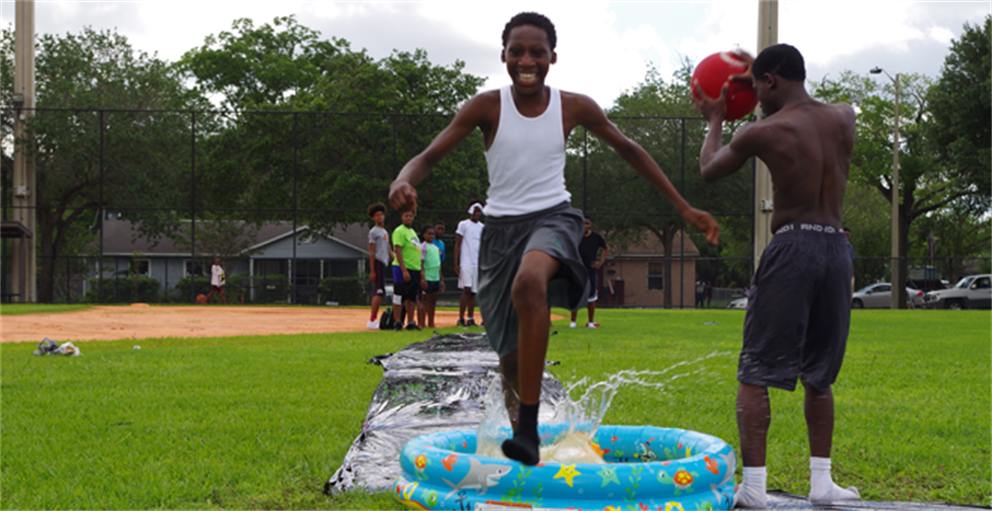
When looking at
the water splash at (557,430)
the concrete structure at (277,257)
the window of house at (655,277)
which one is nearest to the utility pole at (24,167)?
the concrete structure at (277,257)

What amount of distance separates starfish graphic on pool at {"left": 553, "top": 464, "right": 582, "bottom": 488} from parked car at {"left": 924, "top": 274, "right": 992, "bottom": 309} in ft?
120

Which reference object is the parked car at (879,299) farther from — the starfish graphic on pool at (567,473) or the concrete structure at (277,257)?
the starfish graphic on pool at (567,473)

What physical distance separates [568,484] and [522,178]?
4.08ft

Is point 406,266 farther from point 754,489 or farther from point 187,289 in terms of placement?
point 187,289

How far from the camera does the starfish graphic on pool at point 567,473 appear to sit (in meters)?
3.00

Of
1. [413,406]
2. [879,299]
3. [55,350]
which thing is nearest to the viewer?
Answer: [413,406]

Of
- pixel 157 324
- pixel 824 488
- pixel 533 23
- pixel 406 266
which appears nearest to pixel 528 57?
pixel 533 23

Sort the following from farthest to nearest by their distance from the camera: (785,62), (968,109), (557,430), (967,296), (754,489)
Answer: (967,296) → (968,109) → (557,430) → (785,62) → (754,489)

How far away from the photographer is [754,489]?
10.8ft

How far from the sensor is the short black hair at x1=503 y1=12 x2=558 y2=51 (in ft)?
11.5

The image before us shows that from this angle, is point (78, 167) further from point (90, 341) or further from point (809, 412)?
point (809, 412)

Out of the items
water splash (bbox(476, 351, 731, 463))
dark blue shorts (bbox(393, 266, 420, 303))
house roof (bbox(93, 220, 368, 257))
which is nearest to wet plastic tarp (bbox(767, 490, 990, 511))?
water splash (bbox(476, 351, 731, 463))

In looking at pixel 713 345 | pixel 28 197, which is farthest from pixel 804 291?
pixel 28 197

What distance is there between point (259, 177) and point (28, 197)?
946cm
